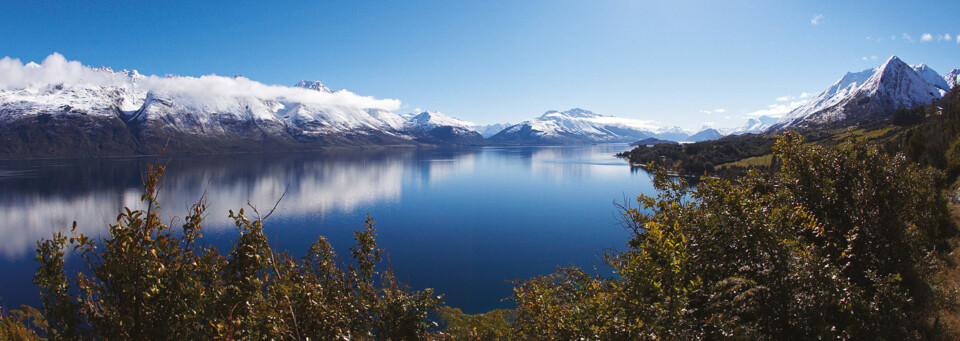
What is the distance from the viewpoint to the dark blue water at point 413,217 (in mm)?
41750

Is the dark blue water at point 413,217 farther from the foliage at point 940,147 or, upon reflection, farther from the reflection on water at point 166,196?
the foliage at point 940,147

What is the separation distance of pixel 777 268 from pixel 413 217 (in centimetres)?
6204

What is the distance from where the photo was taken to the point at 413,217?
6744 cm

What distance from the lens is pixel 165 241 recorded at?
589 centimetres

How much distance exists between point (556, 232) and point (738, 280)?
49.3 metres

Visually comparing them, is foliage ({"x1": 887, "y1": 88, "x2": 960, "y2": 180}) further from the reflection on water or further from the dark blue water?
the reflection on water

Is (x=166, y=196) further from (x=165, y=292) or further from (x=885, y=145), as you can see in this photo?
(x=885, y=145)

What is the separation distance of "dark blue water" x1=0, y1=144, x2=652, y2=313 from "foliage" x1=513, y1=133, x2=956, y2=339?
9.54m

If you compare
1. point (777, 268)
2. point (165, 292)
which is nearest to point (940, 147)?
point (777, 268)

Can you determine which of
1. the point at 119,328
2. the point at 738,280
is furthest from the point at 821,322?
the point at 119,328

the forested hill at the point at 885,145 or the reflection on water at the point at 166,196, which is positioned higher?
the forested hill at the point at 885,145

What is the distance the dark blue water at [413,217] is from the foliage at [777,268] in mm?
9543

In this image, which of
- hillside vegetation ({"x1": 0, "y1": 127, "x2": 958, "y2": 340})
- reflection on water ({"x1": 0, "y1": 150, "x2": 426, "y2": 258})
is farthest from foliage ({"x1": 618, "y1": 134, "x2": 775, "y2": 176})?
hillside vegetation ({"x1": 0, "y1": 127, "x2": 958, "y2": 340})

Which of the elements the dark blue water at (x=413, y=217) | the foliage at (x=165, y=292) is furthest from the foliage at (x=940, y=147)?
the foliage at (x=165, y=292)
